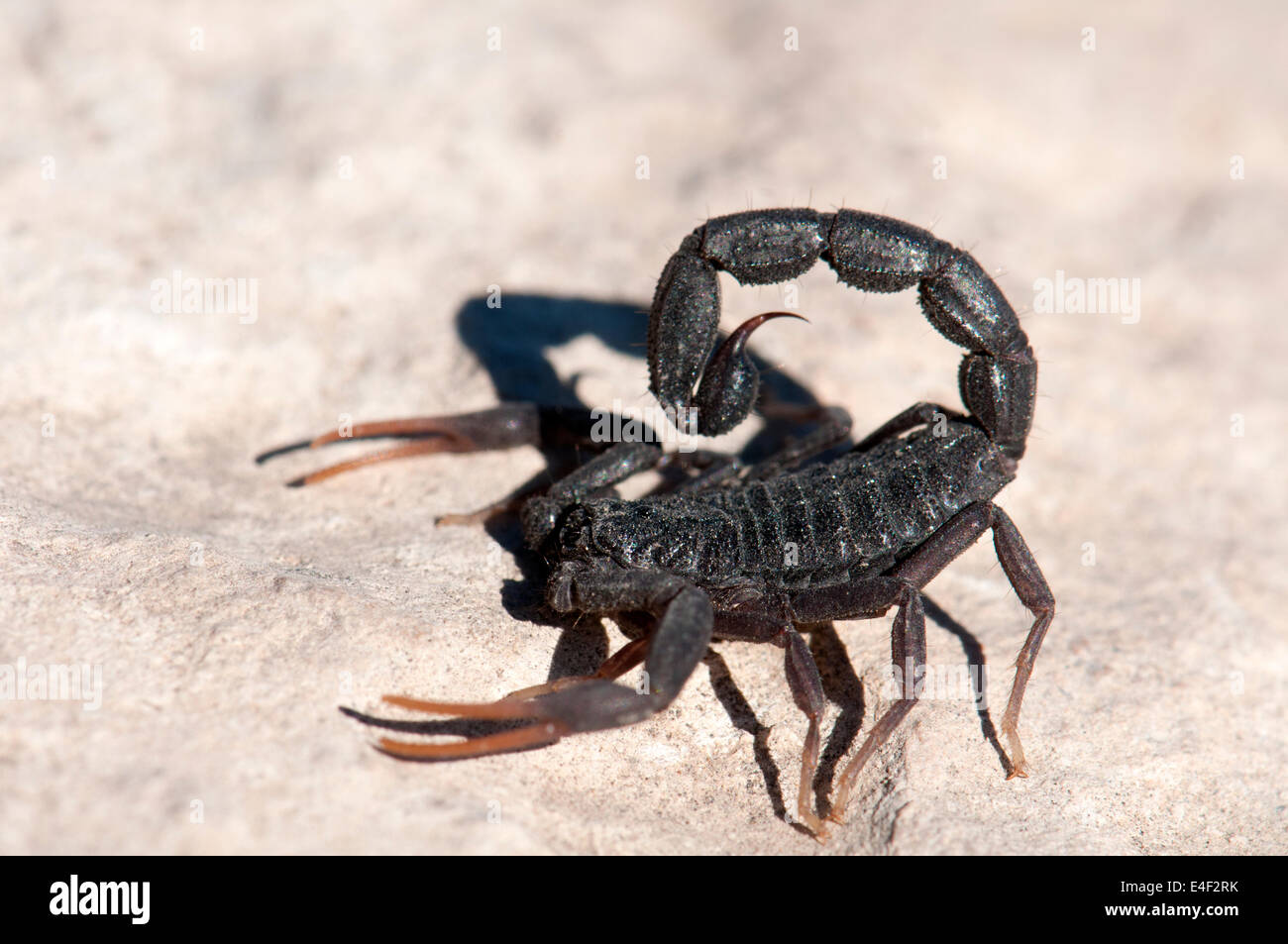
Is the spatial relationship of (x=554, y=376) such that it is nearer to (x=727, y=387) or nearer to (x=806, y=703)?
(x=727, y=387)

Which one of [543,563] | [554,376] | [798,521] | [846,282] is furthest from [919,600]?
[554,376]

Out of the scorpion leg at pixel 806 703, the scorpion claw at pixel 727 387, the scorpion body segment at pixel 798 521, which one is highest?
the scorpion claw at pixel 727 387

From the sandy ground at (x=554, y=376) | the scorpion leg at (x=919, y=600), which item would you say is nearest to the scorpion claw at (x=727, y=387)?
the scorpion leg at (x=919, y=600)

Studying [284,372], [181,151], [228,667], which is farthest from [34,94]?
[228,667]

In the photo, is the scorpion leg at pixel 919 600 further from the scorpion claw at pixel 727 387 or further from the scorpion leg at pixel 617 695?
the scorpion claw at pixel 727 387

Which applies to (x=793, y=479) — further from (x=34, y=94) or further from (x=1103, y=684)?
(x=34, y=94)

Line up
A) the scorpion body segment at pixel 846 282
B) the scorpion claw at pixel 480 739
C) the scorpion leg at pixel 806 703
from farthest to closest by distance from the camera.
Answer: the scorpion body segment at pixel 846 282 → the scorpion leg at pixel 806 703 → the scorpion claw at pixel 480 739
